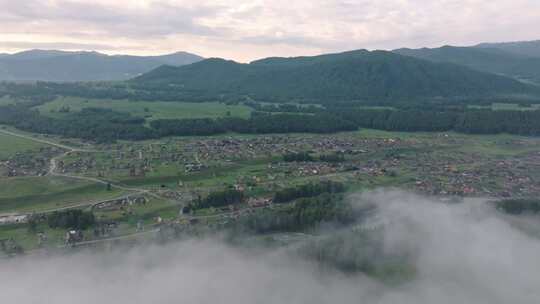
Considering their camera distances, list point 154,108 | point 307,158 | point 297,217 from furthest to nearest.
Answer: point 154,108, point 307,158, point 297,217

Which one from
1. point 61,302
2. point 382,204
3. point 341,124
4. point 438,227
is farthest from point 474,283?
point 341,124

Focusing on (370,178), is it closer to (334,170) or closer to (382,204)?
(334,170)

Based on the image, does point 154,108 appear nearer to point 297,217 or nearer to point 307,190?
point 307,190

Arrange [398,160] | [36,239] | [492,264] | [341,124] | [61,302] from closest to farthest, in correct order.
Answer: [61,302]
[492,264]
[36,239]
[398,160]
[341,124]

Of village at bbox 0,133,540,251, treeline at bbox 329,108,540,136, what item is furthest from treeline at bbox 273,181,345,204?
treeline at bbox 329,108,540,136

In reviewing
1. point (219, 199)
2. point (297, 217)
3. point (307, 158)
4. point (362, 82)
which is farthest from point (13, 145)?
point (362, 82)

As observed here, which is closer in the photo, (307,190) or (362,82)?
(307,190)

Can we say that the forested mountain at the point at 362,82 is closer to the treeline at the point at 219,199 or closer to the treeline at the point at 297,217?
the treeline at the point at 219,199
